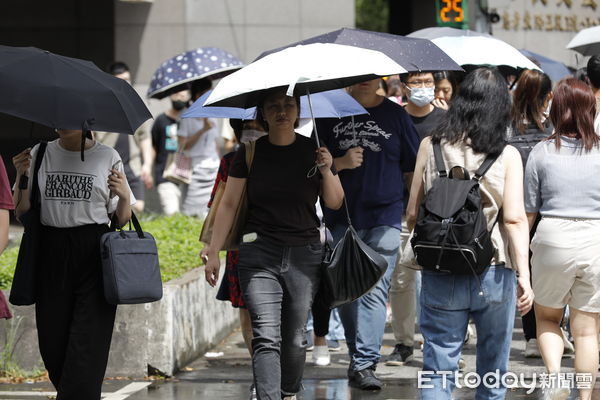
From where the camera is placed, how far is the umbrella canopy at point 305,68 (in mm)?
5891

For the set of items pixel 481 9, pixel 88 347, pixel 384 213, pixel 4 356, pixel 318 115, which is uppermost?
pixel 481 9

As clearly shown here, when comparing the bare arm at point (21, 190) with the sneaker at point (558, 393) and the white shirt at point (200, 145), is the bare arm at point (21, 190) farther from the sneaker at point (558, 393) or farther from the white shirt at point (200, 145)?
the white shirt at point (200, 145)

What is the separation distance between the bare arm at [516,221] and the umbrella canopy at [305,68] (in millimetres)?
785

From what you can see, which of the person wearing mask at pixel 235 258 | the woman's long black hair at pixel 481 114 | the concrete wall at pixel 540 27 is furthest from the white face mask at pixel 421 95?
the concrete wall at pixel 540 27

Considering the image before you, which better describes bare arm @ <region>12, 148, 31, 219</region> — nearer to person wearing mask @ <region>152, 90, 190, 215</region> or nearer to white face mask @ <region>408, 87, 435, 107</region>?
white face mask @ <region>408, 87, 435, 107</region>

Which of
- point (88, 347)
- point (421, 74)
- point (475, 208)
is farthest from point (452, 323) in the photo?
point (421, 74)

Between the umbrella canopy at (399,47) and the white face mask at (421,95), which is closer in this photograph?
the umbrella canopy at (399,47)

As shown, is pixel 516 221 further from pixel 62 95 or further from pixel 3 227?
pixel 3 227

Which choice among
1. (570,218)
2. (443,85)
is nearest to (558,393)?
(570,218)

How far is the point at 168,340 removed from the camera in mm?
8109

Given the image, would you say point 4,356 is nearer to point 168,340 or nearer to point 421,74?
point 168,340

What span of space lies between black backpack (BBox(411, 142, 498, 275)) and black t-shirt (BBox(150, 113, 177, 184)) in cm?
710

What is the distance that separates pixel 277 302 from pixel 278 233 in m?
0.36

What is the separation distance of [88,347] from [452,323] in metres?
1.80
